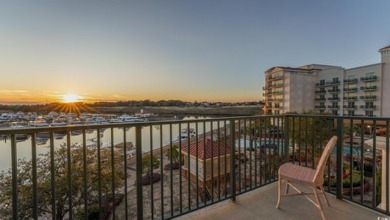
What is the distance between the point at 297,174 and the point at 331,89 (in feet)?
139

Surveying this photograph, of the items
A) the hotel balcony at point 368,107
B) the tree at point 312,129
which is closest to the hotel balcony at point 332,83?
the hotel balcony at point 368,107

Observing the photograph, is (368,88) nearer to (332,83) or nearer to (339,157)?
(332,83)

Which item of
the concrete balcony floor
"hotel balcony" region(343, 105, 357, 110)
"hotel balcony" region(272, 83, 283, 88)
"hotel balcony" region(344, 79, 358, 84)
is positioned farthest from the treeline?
the concrete balcony floor

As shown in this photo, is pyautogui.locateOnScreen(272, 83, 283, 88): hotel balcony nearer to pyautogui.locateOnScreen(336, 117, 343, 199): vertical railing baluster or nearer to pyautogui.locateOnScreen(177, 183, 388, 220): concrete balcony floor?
pyautogui.locateOnScreen(336, 117, 343, 199): vertical railing baluster

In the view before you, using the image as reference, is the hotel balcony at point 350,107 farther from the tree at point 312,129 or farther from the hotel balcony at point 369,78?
the tree at point 312,129

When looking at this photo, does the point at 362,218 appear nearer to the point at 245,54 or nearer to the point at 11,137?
the point at 11,137

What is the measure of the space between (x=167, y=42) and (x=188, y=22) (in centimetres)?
155

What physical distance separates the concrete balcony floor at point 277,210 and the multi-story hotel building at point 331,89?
3800 centimetres

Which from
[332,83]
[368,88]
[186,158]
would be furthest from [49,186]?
[332,83]

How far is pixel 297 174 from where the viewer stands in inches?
79.6

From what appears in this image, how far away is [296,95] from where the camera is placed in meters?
37.3

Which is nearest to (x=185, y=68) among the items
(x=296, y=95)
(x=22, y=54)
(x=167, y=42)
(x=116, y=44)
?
(x=167, y=42)

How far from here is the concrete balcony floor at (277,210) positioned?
6.54ft

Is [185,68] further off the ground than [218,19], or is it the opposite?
[218,19]
